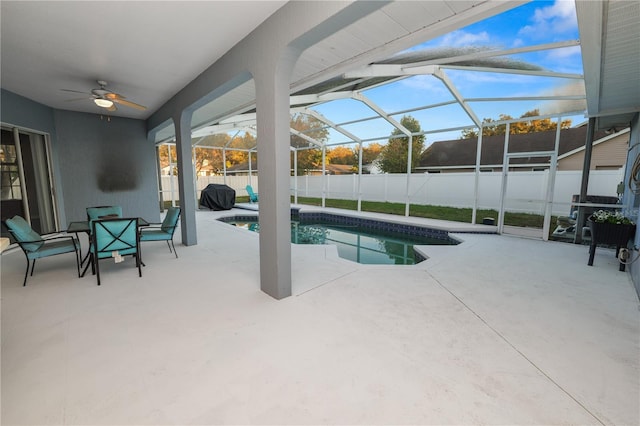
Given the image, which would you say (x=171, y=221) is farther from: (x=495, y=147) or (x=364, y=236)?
(x=495, y=147)

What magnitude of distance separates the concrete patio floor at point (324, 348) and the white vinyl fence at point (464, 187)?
287 cm

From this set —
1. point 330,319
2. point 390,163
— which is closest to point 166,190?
point 330,319

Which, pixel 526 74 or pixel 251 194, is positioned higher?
pixel 526 74

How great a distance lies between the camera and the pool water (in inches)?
203

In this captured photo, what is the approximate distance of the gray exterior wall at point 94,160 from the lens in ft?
18.5

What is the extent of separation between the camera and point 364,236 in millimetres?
7020

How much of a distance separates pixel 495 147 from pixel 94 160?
15.2 metres

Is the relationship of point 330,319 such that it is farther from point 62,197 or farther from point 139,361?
point 62,197

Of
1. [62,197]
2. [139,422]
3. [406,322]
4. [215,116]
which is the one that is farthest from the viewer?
[215,116]

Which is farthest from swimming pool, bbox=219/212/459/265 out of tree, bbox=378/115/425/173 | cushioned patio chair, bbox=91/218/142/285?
tree, bbox=378/115/425/173

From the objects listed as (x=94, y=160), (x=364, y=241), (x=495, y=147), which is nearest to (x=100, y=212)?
(x=94, y=160)

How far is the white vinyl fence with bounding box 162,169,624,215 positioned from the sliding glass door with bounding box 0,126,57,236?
449cm

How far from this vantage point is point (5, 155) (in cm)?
479

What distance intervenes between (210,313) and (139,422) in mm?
1107
